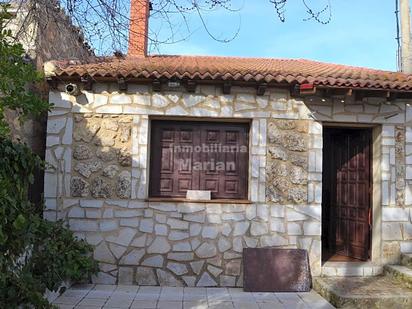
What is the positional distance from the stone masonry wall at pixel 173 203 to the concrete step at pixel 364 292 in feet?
1.61

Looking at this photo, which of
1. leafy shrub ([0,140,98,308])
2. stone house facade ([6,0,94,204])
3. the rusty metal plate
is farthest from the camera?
the rusty metal plate

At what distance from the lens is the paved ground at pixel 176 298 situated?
5.57m

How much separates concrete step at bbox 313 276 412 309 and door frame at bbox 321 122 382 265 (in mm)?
471

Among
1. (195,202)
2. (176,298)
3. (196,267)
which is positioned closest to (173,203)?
(195,202)

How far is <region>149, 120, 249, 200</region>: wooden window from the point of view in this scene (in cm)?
698

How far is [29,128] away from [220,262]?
358 centimetres

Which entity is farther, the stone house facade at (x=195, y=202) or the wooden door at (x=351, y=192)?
the wooden door at (x=351, y=192)

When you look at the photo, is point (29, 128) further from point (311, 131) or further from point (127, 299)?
point (311, 131)

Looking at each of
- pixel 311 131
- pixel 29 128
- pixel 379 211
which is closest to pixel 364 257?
pixel 379 211

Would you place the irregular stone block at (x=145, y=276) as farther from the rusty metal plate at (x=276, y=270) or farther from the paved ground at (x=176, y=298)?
the rusty metal plate at (x=276, y=270)

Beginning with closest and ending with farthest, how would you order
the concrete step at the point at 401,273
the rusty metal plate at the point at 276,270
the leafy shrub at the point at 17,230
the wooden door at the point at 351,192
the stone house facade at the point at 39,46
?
the leafy shrub at the point at 17,230, the stone house facade at the point at 39,46, the concrete step at the point at 401,273, the rusty metal plate at the point at 276,270, the wooden door at the point at 351,192

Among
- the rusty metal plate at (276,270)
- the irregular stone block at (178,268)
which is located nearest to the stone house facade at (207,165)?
the irregular stone block at (178,268)

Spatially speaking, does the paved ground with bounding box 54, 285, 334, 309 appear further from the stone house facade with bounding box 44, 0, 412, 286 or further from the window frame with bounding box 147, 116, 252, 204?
the window frame with bounding box 147, 116, 252, 204

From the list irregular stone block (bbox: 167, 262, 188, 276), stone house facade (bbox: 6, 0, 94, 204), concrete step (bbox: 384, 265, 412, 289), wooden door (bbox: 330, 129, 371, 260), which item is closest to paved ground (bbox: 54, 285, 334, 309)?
irregular stone block (bbox: 167, 262, 188, 276)
